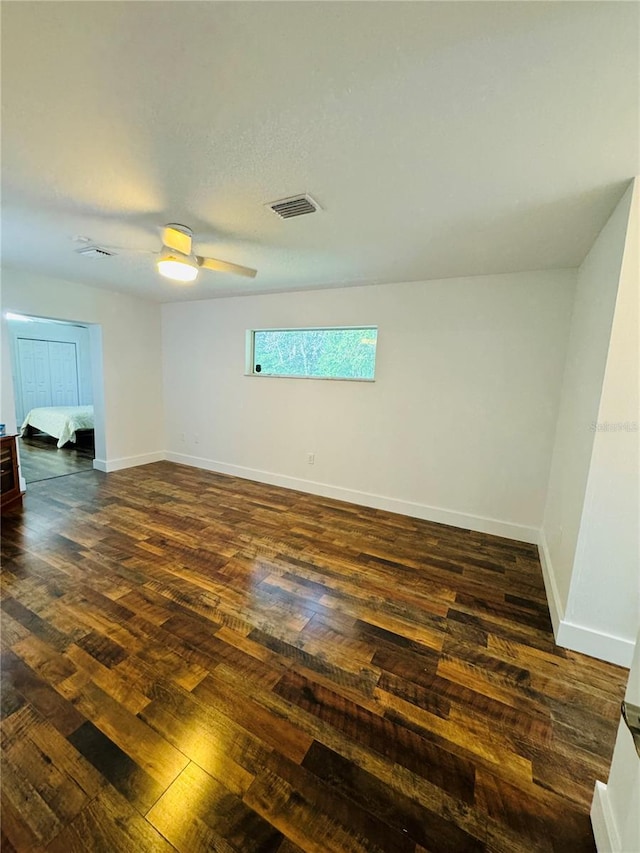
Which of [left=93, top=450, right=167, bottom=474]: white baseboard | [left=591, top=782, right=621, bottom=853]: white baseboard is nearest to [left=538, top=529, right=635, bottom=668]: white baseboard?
[left=591, top=782, right=621, bottom=853]: white baseboard

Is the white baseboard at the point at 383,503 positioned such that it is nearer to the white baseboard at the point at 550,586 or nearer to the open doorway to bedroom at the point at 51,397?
the white baseboard at the point at 550,586

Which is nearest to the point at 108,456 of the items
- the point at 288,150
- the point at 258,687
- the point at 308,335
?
the point at 308,335

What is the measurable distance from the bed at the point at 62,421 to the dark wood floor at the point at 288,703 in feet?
12.2

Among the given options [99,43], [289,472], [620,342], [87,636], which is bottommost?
[87,636]

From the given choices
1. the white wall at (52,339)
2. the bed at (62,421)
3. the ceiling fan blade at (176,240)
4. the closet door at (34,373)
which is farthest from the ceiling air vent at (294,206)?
the closet door at (34,373)

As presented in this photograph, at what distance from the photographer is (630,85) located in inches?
40.4

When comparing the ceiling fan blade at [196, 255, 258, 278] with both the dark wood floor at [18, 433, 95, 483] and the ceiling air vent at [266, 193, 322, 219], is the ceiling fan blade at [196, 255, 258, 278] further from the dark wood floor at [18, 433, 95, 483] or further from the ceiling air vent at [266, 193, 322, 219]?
the dark wood floor at [18, 433, 95, 483]

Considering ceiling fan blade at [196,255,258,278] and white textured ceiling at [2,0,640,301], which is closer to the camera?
white textured ceiling at [2,0,640,301]

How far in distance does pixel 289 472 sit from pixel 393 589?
7.35 feet

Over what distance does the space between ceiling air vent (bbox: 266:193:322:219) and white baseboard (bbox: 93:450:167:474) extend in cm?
417

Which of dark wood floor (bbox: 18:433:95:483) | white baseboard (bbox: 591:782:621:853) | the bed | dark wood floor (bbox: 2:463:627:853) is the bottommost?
dark wood floor (bbox: 2:463:627:853)

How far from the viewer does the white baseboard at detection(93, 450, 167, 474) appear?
4543 millimetres

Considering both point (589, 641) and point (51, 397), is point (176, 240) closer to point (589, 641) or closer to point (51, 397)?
point (589, 641)

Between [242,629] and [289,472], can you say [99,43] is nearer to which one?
[242,629]
